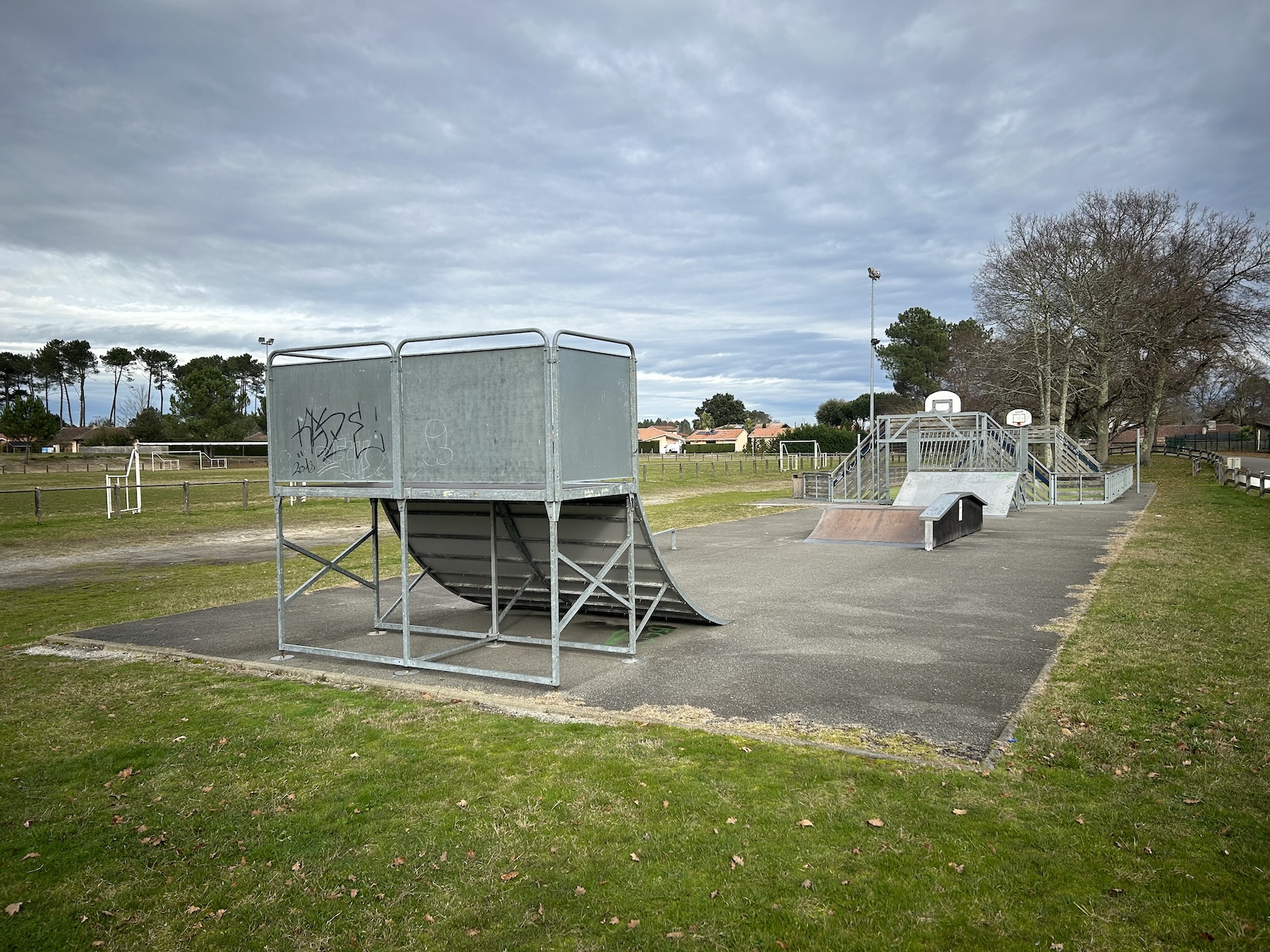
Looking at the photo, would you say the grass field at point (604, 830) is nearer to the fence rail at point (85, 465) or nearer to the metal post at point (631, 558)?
the metal post at point (631, 558)

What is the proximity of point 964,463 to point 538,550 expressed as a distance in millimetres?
25878

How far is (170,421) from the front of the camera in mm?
91375

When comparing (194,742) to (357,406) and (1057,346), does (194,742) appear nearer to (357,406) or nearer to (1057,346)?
(357,406)

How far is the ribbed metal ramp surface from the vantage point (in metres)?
8.53

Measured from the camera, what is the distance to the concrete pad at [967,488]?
940 inches

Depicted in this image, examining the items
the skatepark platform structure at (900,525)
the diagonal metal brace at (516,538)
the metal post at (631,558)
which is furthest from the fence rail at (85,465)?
the metal post at (631,558)

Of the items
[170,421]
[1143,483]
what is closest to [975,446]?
[1143,483]

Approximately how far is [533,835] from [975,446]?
29.5m

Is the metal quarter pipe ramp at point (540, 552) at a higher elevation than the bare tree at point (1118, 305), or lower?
lower

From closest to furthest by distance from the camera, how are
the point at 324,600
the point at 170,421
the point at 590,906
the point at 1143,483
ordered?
the point at 590,906
the point at 324,600
the point at 1143,483
the point at 170,421

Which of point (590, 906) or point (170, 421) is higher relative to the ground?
point (170, 421)

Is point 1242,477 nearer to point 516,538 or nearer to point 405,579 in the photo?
point 516,538

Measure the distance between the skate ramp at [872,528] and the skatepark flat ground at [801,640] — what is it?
6.87 feet

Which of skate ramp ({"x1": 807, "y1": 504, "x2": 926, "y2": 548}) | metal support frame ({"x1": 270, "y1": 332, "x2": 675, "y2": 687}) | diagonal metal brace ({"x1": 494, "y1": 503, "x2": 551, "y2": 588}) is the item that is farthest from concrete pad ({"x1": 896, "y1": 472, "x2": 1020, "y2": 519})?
metal support frame ({"x1": 270, "y1": 332, "x2": 675, "y2": 687})
